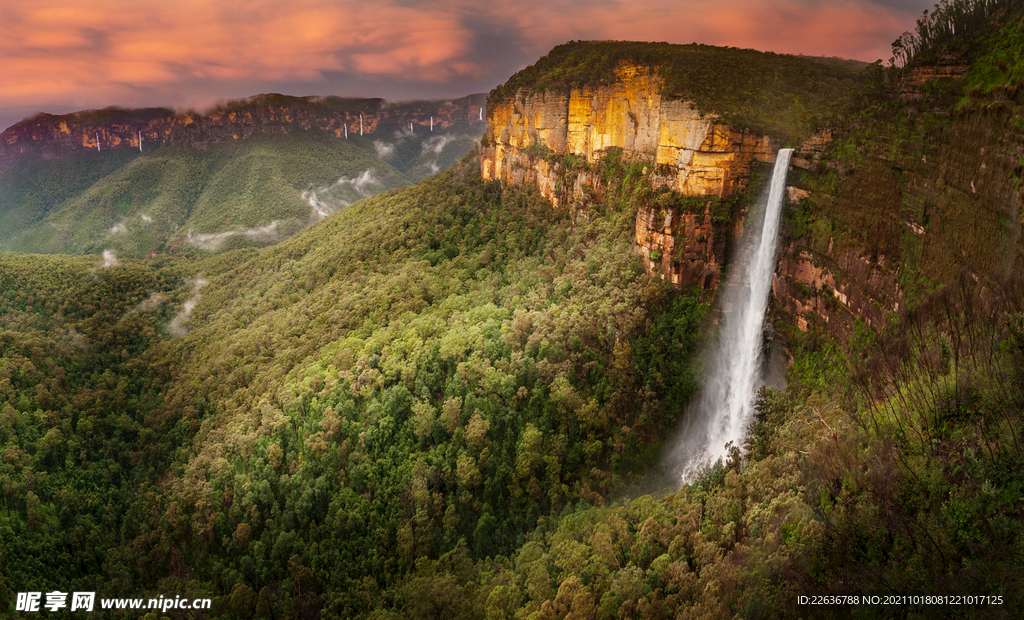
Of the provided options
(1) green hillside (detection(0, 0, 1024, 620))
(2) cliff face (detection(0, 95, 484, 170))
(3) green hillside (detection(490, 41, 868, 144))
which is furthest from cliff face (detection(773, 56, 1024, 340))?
(2) cliff face (detection(0, 95, 484, 170))

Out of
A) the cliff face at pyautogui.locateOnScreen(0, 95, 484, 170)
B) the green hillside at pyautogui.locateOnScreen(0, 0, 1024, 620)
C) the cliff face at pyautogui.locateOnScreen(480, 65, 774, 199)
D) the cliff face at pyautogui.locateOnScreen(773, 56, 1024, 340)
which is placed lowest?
the green hillside at pyautogui.locateOnScreen(0, 0, 1024, 620)

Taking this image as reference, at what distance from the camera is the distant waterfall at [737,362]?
24469mm

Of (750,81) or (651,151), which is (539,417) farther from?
(750,81)

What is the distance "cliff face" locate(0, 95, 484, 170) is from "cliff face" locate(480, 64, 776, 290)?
342 feet

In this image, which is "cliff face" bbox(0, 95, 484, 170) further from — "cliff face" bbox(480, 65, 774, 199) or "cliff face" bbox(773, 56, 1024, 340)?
"cliff face" bbox(773, 56, 1024, 340)

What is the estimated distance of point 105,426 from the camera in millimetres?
39594

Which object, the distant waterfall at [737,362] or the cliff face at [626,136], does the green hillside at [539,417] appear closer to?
the distant waterfall at [737,362]

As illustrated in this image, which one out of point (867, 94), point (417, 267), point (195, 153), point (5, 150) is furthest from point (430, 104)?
point (867, 94)

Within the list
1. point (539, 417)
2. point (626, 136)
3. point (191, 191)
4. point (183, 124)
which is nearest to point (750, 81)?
point (626, 136)

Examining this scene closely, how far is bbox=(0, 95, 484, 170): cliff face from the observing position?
127m

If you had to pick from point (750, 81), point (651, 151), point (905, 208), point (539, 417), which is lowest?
point (539, 417)

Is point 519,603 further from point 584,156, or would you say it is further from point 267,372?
point 584,156

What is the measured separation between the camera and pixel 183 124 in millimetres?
128000

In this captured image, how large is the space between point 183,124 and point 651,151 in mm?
129978
